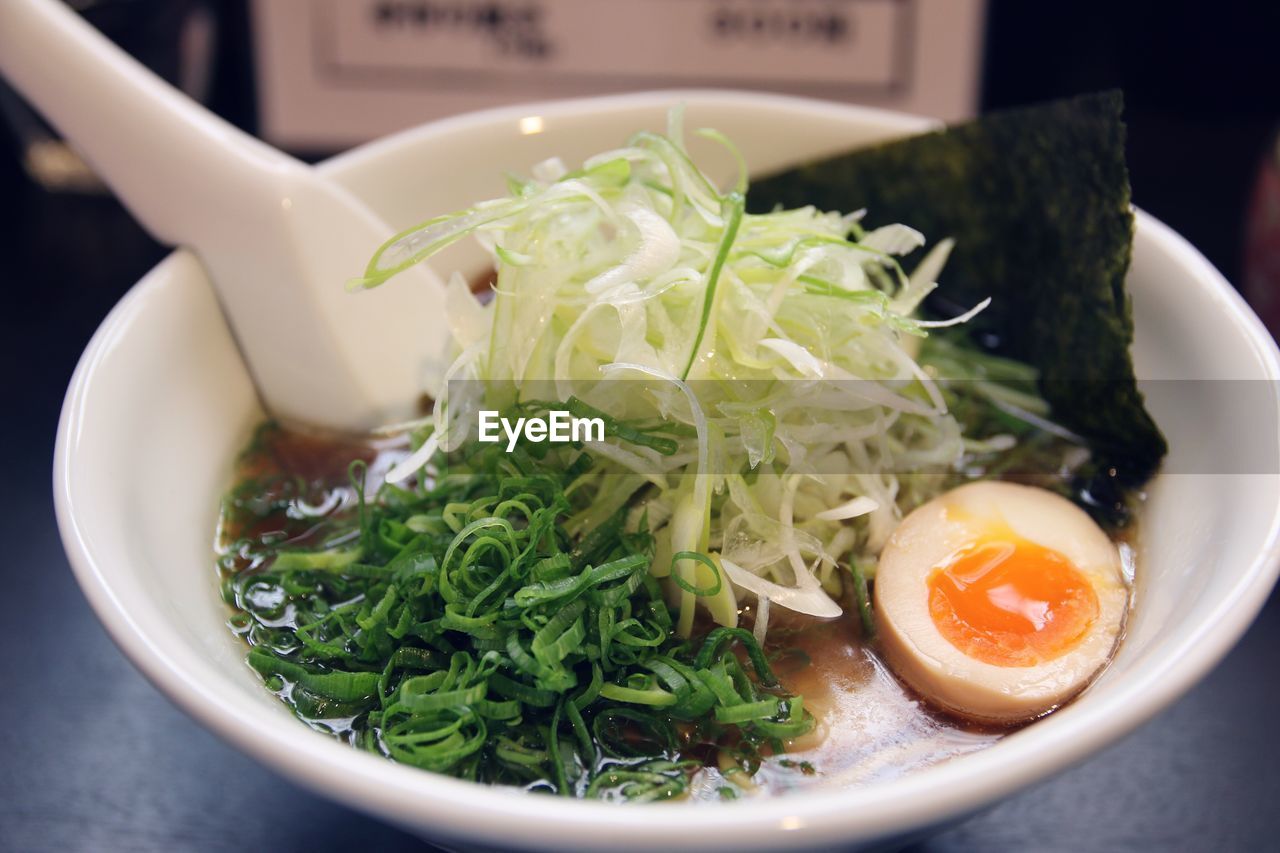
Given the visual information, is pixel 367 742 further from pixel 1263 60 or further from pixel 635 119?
pixel 1263 60

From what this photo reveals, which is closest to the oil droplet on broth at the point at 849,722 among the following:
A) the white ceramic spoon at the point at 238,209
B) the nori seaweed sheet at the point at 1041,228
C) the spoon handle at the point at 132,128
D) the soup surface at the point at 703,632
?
the soup surface at the point at 703,632

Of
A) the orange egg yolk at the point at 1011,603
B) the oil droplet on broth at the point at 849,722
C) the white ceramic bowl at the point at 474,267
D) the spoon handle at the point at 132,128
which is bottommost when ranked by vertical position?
the oil droplet on broth at the point at 849,722

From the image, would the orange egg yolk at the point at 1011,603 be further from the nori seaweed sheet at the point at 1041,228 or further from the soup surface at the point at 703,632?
the nori seaweed sheet at the point at 1041,228

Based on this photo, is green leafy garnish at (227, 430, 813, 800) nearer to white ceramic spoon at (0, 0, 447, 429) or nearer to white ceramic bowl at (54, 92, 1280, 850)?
white ceramic bowl at (54, 92, 1280, 850)

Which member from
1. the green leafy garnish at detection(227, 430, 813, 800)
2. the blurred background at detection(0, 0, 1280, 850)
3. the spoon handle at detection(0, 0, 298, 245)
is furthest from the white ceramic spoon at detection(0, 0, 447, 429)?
the blurred background at detection(0, 0, 1280, 850)

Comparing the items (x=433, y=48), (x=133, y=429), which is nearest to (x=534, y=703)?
(x=133, y=429)

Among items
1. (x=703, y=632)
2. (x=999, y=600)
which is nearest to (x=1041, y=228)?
(x=999, y=600)

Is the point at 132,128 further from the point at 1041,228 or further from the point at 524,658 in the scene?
the point at 1041,228
